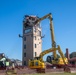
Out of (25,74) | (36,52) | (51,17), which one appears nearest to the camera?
(25,74)

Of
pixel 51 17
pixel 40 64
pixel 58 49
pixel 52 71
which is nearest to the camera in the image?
pixel 52 71

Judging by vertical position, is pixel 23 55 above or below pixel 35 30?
below

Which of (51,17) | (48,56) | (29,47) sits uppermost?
(51,17)

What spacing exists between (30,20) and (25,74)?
38.0m

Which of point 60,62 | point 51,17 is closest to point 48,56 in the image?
point 60,62

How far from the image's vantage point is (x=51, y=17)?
193ft

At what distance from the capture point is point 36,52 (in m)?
77.4

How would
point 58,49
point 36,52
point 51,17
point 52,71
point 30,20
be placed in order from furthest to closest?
point 36,52
point 30,20
point 51,17
point 58,49
point 52,71

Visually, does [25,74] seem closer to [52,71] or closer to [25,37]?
[52,71]

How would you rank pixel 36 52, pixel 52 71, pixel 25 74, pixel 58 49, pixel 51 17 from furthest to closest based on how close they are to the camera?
pixel 36 52 → pixel 51 17 → pixel 58 49 → pixel 52 71 → pixel 25 74

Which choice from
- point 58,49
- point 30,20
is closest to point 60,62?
point 58,49

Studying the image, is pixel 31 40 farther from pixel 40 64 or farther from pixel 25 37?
pixel 40 64

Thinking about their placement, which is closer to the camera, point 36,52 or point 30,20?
point 30,20

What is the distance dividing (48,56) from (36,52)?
22.3 metres
